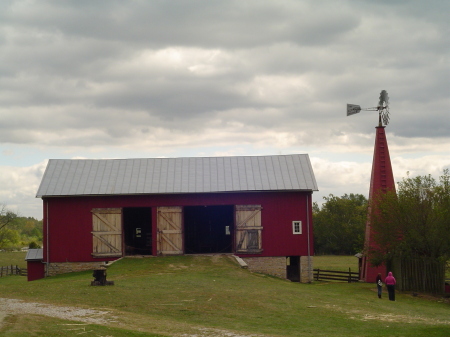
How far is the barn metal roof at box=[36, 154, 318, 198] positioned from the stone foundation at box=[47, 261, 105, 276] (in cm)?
419

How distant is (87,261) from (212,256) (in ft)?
24.9

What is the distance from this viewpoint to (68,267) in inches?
1308

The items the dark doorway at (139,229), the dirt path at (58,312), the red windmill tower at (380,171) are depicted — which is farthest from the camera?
the dark doorway at (139,229)

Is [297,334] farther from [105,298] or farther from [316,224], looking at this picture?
[316,224]

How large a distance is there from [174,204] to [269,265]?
6.81 m

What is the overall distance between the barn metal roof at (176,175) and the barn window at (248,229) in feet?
4.27

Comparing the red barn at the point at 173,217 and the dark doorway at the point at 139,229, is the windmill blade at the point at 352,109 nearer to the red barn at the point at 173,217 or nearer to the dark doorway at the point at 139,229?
the red barn at the point at 173,217

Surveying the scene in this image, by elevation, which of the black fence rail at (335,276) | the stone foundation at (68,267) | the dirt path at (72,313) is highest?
the dirt path at (72,313)

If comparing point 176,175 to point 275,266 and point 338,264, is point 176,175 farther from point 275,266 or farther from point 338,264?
point 338,264

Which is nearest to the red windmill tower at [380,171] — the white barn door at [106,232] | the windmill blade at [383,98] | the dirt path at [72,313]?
the windmill blade at [383,98]

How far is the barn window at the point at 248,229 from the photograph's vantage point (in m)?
33.3

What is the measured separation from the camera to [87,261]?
3319 cm

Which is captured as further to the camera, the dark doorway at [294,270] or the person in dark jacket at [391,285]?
the dark doorway at [294,270]

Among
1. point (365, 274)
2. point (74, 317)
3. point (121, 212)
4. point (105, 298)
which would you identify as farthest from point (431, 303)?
point (121, 212)
